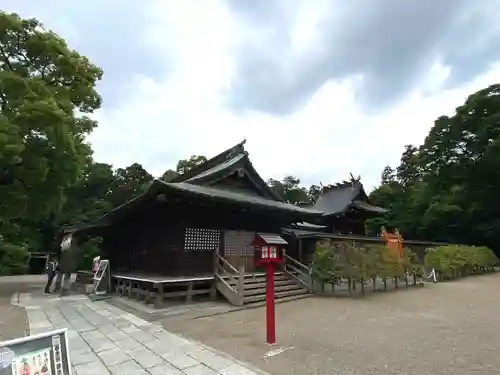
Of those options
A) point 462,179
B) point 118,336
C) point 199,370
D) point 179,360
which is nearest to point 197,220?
point 118,336

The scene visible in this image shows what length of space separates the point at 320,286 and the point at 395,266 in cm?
319

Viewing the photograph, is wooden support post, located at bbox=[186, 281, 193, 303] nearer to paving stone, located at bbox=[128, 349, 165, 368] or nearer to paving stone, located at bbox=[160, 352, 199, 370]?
paving stone, located at bbox=[128, 349, 165, 368]

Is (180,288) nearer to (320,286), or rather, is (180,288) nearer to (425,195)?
(320,286)

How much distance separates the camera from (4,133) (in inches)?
455

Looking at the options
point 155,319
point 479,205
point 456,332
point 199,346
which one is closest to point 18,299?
point 155,319

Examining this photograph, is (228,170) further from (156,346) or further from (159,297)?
(156,346)

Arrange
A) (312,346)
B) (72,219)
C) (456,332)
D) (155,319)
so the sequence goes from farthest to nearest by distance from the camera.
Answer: (72,219)
(155,319)
(456,332)
(312,346)

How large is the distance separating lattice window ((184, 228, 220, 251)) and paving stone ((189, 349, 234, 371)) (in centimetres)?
582

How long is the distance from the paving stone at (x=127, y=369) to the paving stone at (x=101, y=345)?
934 mm

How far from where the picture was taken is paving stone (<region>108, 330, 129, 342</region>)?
20.7 feet

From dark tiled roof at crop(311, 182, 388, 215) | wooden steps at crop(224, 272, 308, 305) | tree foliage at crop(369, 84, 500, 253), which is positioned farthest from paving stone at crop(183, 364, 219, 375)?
tree foliage at crop(369, 84, 500, 253)

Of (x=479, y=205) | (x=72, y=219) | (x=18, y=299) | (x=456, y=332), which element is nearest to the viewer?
(x=456, y=332)

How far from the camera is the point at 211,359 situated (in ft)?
16.5

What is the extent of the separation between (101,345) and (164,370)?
74.5 inches
